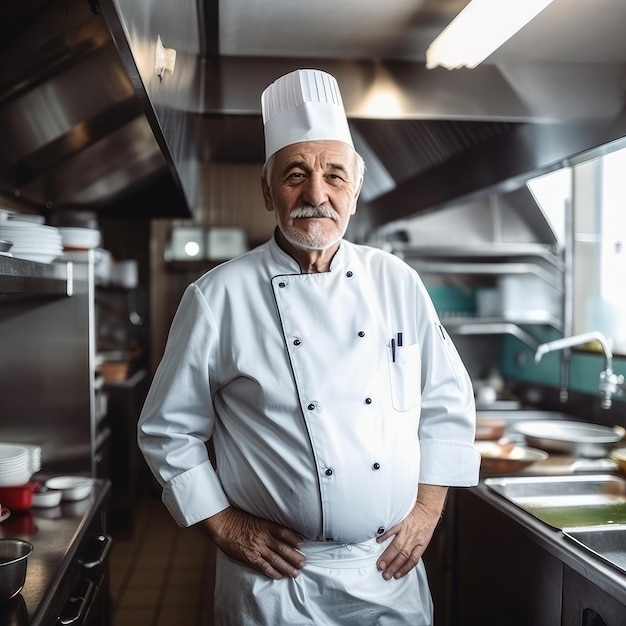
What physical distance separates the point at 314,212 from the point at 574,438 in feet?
5.67

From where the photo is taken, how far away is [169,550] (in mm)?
4520

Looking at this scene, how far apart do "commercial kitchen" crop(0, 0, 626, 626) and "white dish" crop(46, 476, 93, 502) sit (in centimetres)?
1

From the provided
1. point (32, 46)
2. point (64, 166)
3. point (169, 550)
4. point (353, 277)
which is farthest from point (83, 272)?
point (169, 550)

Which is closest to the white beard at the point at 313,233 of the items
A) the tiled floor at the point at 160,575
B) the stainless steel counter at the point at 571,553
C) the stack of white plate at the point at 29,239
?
the stack of white plate at the point at 29,239

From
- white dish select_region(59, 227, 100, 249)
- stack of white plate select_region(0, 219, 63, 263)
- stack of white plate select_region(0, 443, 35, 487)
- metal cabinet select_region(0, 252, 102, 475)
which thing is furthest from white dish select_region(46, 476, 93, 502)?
white dish select_region(59, 227, 100, 249)

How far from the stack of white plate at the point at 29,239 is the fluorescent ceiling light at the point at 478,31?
1.38m

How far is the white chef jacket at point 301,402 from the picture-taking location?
5.61 ft

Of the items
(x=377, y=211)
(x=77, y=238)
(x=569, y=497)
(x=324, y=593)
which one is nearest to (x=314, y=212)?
(x=324, y=593)

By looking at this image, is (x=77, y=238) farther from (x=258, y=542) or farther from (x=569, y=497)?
(x=569, y=497)

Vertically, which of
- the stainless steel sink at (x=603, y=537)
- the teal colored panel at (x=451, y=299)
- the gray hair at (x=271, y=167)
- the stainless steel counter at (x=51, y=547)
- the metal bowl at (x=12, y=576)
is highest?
the gray hair at (x=271, y=167)

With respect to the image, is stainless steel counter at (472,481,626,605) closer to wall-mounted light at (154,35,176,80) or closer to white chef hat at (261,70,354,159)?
white chef hat at (261,70,354,159)

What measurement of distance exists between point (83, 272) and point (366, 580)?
6.09ft

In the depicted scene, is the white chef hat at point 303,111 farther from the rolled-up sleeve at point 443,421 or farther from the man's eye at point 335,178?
the rolled-up sleeve at point 443,421

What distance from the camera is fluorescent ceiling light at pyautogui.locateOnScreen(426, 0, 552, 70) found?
6.27 feet
